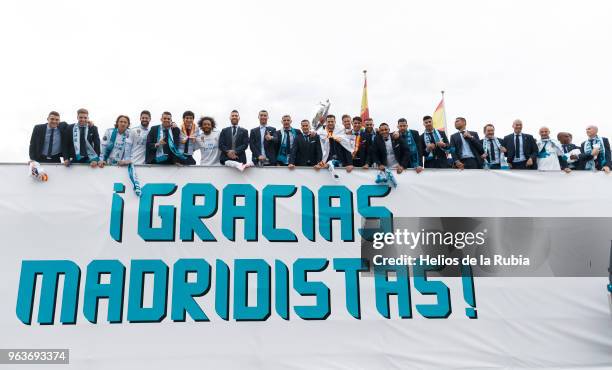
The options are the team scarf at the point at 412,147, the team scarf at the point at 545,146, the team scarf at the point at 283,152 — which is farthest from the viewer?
the team scarf at the point at 545,146

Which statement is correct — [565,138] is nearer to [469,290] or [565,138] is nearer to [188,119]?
[469,290]

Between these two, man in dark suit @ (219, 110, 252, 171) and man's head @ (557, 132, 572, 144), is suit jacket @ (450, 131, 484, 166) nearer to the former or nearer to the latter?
man's head @ (557, 132, 572, 144)

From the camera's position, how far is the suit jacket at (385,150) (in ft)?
24.4

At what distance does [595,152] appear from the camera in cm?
778

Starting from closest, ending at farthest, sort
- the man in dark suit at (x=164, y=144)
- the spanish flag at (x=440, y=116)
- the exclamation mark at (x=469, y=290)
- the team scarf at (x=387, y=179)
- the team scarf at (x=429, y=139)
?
the exclamation mark at (x=469, y=290), the team scarf at (x=387, y=179), the man in dark suit at (x=164, y=144), the team scarf at (x=429, y=139), the spanish flag at (x=440, y=116)

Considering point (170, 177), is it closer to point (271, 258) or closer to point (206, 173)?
point (206, 173)

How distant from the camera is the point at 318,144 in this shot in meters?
7.59

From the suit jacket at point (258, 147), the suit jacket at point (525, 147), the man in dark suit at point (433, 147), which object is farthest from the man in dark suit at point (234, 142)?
the suit jacket at point (525, 147)

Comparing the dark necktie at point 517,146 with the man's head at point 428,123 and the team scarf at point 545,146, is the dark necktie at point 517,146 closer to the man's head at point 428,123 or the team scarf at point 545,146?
A: the team scarf at point 545,146

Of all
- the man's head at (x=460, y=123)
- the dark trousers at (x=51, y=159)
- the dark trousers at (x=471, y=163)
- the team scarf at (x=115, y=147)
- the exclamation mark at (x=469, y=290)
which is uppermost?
the man's head at (x=460, y=123)

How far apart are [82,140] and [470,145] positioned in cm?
654

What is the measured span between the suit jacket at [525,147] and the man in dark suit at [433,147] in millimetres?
1135

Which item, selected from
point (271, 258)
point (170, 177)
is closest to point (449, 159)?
point (271, 258)

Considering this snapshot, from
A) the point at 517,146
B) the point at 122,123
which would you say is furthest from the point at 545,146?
the point at 122,123
